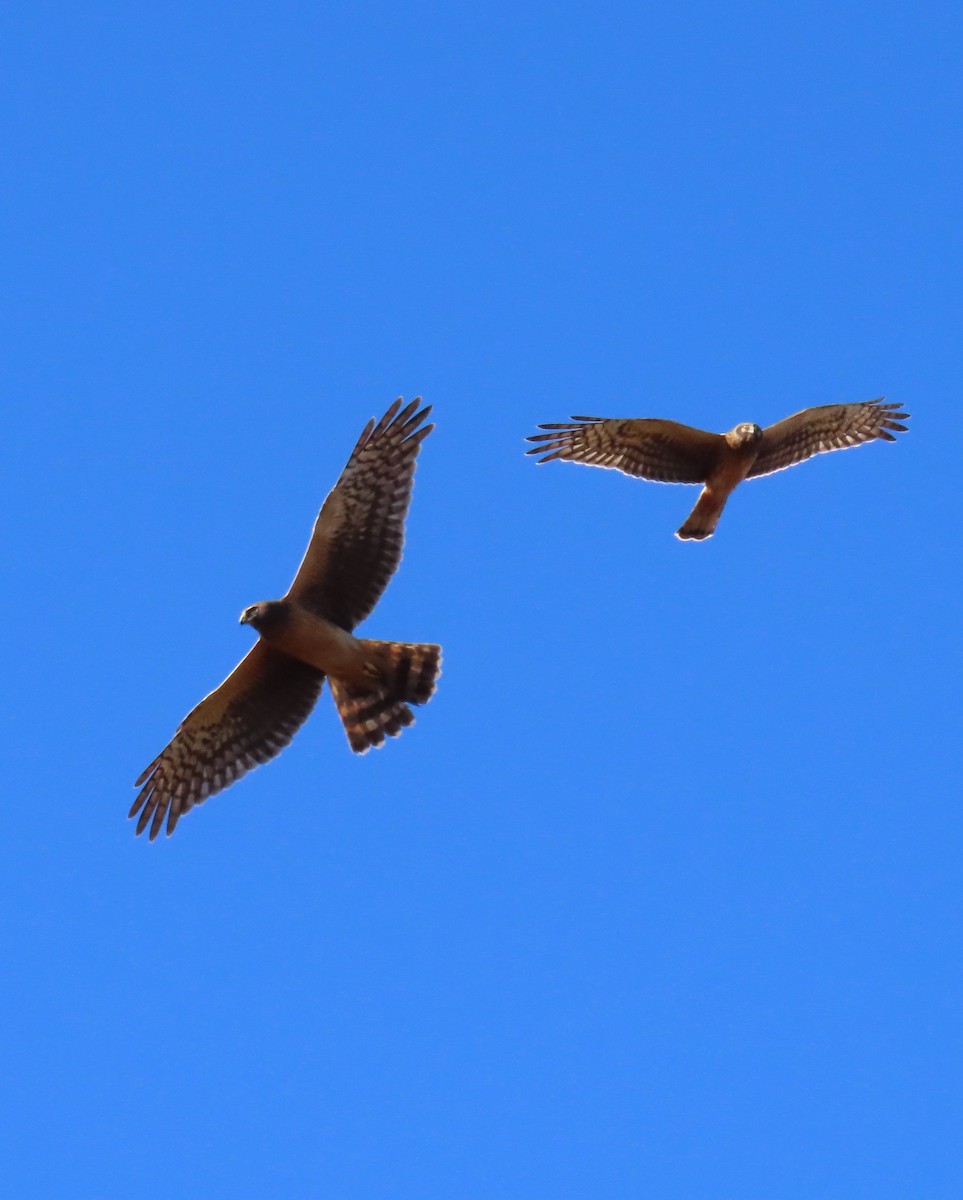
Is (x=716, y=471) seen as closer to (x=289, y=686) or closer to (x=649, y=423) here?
(x=649, y=423)

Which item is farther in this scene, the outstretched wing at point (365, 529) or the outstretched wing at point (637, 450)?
the outstretched wing at point (637, 450)

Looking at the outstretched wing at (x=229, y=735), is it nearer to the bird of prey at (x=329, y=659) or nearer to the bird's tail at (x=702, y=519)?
the bird of prey at (x=329, y=659)

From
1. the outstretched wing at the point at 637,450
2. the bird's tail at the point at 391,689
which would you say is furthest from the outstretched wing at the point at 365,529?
the outstretched wing at the point at 637,450

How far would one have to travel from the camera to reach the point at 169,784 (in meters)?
12.9

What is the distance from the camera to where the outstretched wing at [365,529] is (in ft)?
40.1

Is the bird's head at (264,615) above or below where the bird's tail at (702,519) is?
below

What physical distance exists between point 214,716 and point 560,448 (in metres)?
4.23

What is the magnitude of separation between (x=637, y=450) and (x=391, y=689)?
411 centimetres

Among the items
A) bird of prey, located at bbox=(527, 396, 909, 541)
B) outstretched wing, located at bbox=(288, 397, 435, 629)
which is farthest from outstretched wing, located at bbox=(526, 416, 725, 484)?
outstretched wing, located at bbox=(288, 397, 435, 629)

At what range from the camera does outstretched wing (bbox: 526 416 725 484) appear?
14961 mm

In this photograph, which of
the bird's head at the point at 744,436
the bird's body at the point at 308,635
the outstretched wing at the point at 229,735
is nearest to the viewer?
the bird's body at the point at 308,635

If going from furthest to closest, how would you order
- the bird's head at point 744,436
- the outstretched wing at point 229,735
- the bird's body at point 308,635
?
the bird's head at point 744,436 → the outstretched wing at point 229,735 → the bird's body at point 308,635

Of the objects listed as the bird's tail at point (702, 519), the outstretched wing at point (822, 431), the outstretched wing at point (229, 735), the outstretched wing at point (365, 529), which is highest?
the outstretched wing at point (822, 431)

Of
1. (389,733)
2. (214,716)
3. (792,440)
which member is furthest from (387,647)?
(792,440)
